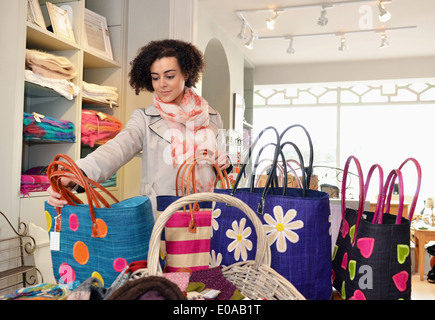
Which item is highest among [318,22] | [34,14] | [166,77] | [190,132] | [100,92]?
[318,22]

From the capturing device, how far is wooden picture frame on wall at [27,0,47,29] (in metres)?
2.10

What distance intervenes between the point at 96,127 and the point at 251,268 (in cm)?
200

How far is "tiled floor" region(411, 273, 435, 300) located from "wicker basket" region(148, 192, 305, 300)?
3.27m

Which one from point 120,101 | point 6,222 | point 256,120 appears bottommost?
point 6,222

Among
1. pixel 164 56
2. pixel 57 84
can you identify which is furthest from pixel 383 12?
pixel 57 84

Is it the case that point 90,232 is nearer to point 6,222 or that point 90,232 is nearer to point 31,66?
point 6,222

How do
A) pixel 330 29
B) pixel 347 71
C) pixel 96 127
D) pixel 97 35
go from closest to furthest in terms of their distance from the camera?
pixel 96 127, pixel 97 35, pixel 330 29, pixel 347 71

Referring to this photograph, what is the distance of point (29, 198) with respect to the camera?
6.56 feet

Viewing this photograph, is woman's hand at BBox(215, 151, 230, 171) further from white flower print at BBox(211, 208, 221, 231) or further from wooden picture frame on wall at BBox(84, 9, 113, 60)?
wooden picture frame on wall at BBox(84, 9, 113, 60)

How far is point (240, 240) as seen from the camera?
881mm

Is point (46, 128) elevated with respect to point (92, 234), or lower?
elevated

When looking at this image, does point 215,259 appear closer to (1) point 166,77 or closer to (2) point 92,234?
(2) point 92,234

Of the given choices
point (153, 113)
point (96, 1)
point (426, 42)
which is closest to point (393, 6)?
point (426, 42)

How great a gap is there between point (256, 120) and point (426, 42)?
371 centimetres
